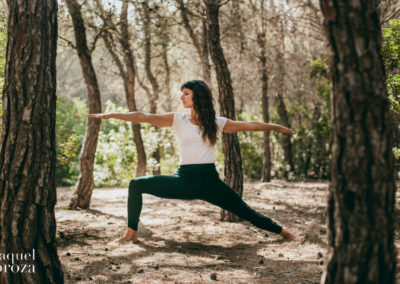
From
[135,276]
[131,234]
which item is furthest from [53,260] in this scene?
[131,234]

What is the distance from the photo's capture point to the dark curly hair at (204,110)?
444cm

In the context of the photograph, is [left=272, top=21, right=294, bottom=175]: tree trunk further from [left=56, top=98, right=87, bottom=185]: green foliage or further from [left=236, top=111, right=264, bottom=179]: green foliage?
[left=56, top=98, right=87, bottom=185]: green foliage

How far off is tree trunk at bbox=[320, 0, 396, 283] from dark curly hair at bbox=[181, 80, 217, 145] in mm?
2150

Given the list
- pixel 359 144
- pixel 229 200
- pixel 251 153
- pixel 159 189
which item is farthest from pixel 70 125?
pixel 359 144

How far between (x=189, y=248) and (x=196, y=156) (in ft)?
4.17

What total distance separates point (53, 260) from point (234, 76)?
1516 centimetres

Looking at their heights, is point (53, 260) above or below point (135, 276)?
above

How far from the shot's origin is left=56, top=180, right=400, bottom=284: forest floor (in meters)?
3.80

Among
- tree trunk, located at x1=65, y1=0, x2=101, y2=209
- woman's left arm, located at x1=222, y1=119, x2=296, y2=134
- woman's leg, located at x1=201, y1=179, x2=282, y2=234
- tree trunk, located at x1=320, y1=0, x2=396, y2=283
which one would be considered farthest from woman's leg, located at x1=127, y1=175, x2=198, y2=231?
tree trunk, located at x1=65, y1=0, x2=101, y2=209

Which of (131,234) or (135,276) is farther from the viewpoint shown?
(131,234)

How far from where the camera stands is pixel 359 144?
7.65ft

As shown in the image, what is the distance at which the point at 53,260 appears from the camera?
10.2 feet

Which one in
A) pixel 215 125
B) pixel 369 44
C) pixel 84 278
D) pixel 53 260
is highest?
pixel 369 44

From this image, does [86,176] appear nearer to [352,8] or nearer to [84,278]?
[84,278]
